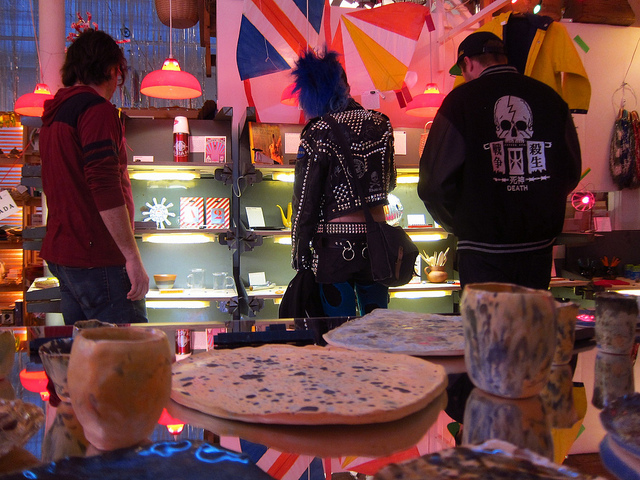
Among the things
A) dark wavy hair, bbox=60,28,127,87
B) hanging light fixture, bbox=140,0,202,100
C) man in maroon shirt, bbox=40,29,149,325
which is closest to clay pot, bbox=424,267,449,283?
hanging light fixture, bbox=140,0,202,100

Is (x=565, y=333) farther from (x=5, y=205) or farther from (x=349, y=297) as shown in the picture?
(x=5, y=205)

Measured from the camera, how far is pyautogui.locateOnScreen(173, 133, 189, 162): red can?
3971mm

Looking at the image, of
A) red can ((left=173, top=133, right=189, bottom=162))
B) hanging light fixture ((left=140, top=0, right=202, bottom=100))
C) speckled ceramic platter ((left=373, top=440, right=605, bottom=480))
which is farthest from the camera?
red can ((left=173, top=133, right=189, bottom=162))

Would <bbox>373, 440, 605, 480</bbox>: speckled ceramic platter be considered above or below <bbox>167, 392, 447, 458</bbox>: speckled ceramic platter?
above

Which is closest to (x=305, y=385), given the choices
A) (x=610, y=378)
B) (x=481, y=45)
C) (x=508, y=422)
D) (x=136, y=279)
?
(x=508, y=422)

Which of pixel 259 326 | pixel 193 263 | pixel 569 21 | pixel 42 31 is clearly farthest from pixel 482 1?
pixel 259 326

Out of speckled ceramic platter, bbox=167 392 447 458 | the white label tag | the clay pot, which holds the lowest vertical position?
the clay pot

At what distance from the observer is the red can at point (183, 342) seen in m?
0.95

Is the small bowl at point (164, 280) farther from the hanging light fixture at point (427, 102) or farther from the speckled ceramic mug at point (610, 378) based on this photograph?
the speckled ceramic mug at point (610, 378)

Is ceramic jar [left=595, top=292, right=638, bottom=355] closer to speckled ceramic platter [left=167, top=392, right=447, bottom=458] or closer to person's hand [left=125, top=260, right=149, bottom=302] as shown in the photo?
speckled ceramic platter [left=167, top=392, right=447, bottom=458]

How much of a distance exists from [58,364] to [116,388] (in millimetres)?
253

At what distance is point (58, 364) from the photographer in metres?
0.68

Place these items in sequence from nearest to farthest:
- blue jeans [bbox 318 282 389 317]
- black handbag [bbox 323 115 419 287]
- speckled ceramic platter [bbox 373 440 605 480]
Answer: speckled ceramic platter [bbox 373 440 605 480] → black handbag [bbox 323 115 419 287] → blue jeans [bbox 318 282 389 317]

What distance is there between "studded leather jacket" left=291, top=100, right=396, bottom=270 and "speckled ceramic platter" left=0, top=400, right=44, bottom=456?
161 cm
